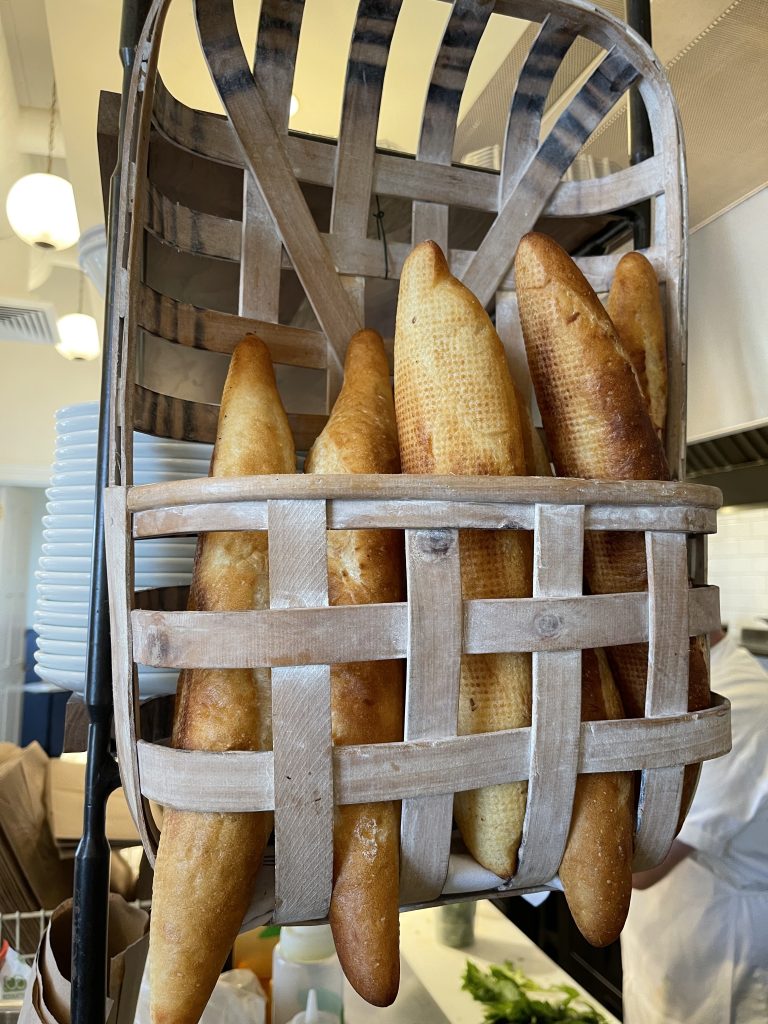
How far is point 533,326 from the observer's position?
41 cm

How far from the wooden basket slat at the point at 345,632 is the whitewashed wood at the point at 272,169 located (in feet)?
0.89

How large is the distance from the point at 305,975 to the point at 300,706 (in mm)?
Answer: 714

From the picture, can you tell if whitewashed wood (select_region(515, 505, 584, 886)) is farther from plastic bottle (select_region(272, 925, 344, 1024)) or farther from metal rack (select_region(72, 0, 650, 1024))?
plastic bottle (select_region(272, 925, 344, 1024))

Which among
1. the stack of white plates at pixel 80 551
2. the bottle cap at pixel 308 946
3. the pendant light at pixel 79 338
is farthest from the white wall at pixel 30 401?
the stack of white plates at pixel 80 551

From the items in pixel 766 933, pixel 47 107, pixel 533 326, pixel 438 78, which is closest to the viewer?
pixel 533 326

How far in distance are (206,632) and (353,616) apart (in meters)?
0.06

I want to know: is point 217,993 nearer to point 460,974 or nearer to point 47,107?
point 460,974

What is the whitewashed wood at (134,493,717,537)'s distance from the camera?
317 millimetres

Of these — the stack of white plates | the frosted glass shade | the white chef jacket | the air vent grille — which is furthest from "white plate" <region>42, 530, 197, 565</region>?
the frosted glass shade

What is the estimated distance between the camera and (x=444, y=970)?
1.32m

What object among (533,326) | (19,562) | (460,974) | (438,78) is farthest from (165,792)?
(19,562)

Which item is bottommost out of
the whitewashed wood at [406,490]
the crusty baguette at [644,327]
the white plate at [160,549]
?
Answer: the white plate at [160,549]

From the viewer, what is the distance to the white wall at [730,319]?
2.21ft

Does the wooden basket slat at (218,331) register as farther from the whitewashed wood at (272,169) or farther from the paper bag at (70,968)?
the paper bag at (70,968)
